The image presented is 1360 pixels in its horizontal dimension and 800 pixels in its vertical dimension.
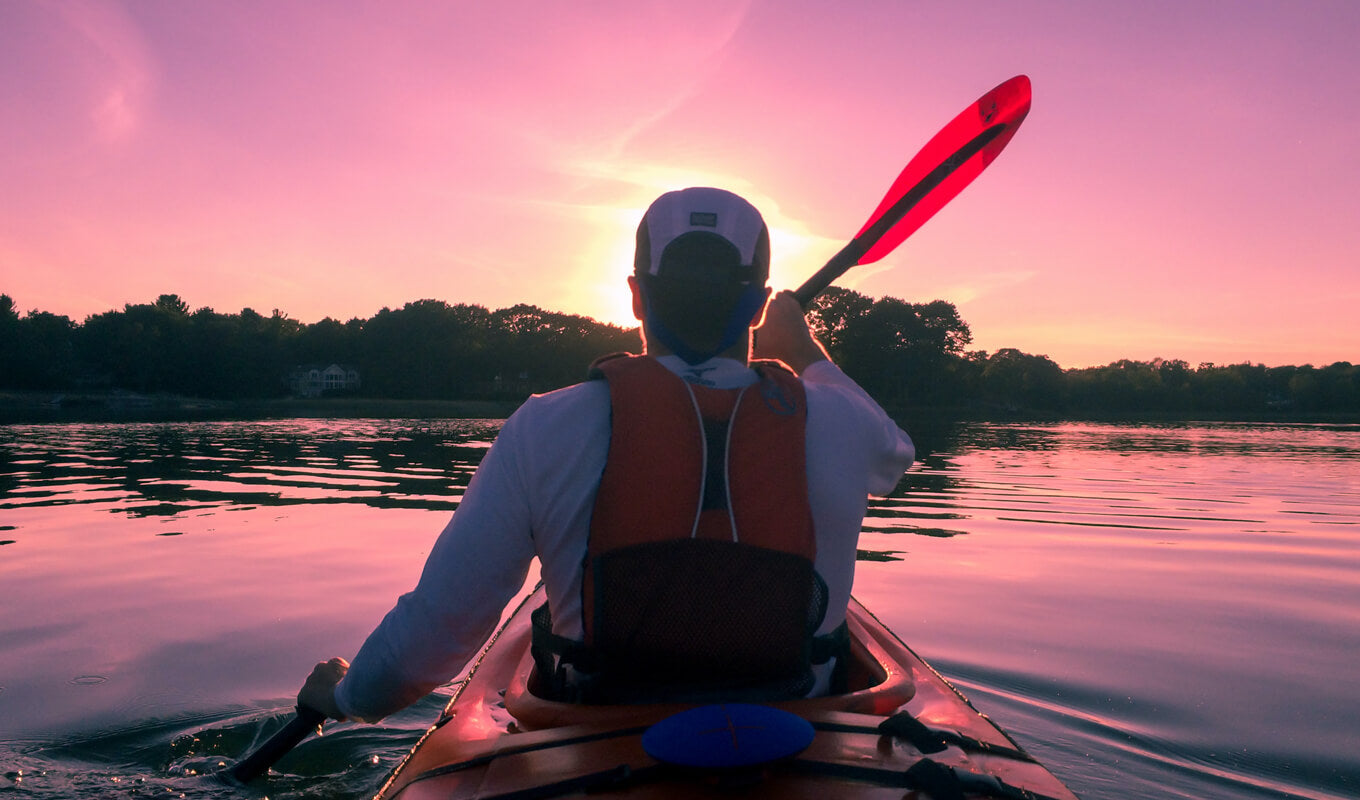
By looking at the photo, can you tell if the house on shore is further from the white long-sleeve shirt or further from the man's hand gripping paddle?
the white long-sleeve shirt

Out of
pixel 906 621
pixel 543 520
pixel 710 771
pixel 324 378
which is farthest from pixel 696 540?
pixel 324 378

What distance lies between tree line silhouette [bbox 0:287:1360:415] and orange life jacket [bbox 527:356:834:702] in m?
71.8

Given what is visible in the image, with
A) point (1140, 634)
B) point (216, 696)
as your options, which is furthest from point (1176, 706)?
point (216, 696)

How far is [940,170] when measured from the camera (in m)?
3.72

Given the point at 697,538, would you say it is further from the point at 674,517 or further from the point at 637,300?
the point at 637,300

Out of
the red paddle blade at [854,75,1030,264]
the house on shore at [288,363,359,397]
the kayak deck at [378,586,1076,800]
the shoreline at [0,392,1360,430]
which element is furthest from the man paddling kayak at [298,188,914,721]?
the house on shore at [288,363,359,397]

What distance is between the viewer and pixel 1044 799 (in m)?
1.40

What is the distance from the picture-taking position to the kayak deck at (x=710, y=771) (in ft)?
4.21

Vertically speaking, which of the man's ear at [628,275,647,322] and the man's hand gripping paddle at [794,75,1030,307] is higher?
the man's hand gripping paddle at [794,75,1030,307]

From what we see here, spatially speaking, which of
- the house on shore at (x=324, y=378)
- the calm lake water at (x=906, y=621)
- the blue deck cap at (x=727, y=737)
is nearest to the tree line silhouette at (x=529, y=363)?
the house on shore at (x=324, y=378)

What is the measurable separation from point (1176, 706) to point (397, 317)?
8494 centimetres

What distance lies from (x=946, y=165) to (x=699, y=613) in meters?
2.82

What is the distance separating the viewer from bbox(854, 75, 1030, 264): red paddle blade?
3.55 meters

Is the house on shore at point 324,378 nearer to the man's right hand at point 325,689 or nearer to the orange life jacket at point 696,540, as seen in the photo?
the man's right hand at point 325,689
